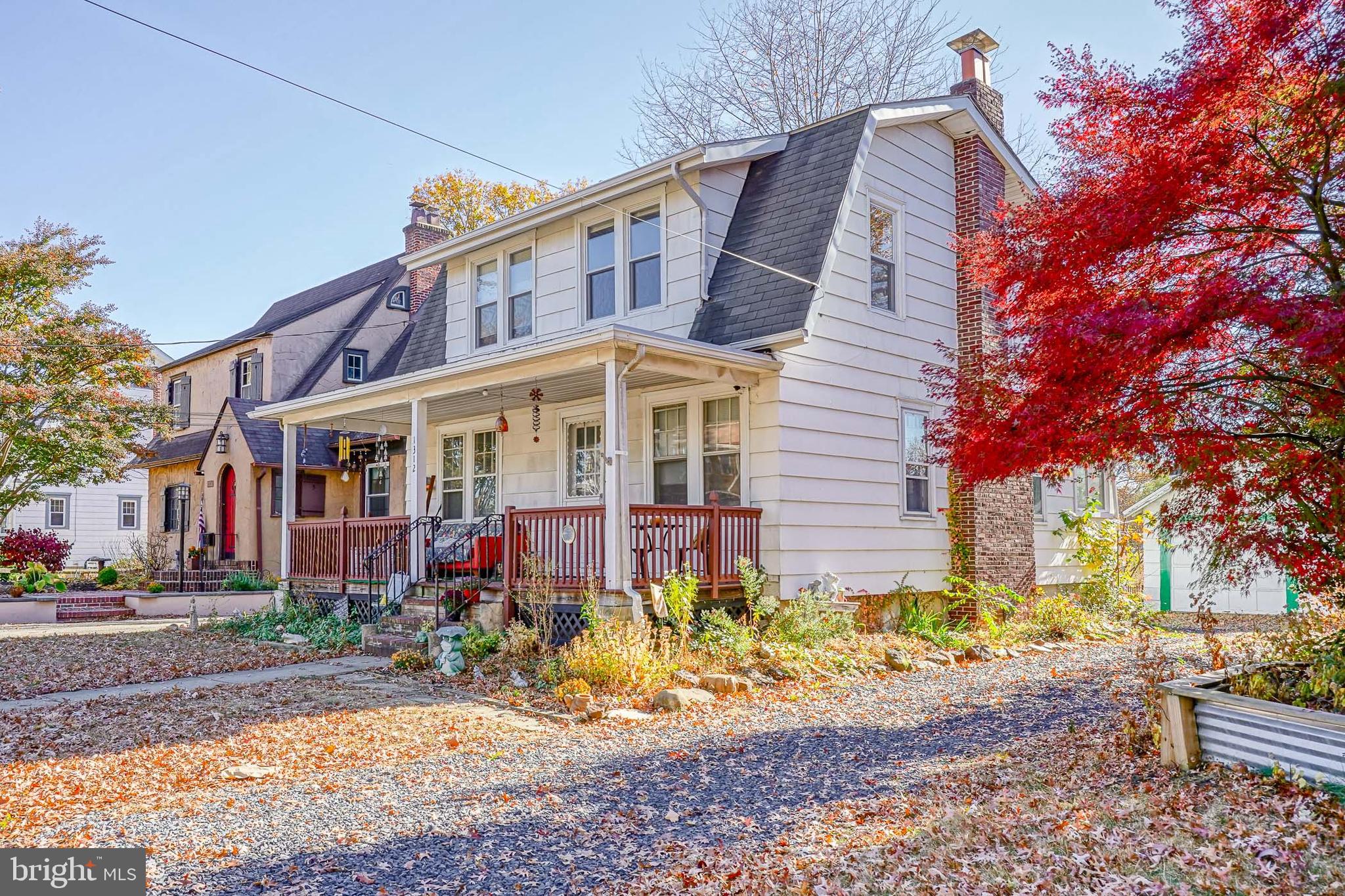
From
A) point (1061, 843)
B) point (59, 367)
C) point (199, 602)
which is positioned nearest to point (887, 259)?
point (1061, 843)

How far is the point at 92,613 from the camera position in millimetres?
18781

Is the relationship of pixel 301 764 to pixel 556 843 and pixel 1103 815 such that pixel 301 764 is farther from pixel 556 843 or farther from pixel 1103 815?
pixel 1103 815

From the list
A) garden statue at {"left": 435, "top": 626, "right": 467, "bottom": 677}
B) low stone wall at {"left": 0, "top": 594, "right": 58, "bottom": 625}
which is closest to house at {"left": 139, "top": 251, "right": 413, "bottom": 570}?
low stone wall at {"left": 0, "top": 594, "right": 58, "bottom": 625}

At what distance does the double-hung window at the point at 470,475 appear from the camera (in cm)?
1523

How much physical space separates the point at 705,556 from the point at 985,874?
6731mm

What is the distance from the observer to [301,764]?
653cm

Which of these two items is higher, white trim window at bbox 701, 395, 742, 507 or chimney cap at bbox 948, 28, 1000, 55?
chimney cap at bbox 948, 28, 1000, 55

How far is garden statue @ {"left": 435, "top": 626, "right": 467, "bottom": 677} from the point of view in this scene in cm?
1021

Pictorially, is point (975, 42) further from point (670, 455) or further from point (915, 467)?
point (670, 455)

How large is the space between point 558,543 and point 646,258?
14.7 feet

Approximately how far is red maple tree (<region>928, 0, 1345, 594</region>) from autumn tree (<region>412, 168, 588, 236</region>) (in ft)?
87.6

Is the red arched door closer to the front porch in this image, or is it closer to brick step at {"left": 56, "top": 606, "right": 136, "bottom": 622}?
brick step at {"left": 56, "top": 606, "right": 136, "bottom": 622}

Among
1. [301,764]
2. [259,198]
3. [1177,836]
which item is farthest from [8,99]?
[1177,836]

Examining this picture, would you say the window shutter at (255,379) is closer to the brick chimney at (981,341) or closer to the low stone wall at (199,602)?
the low stone wall at (199,602)
